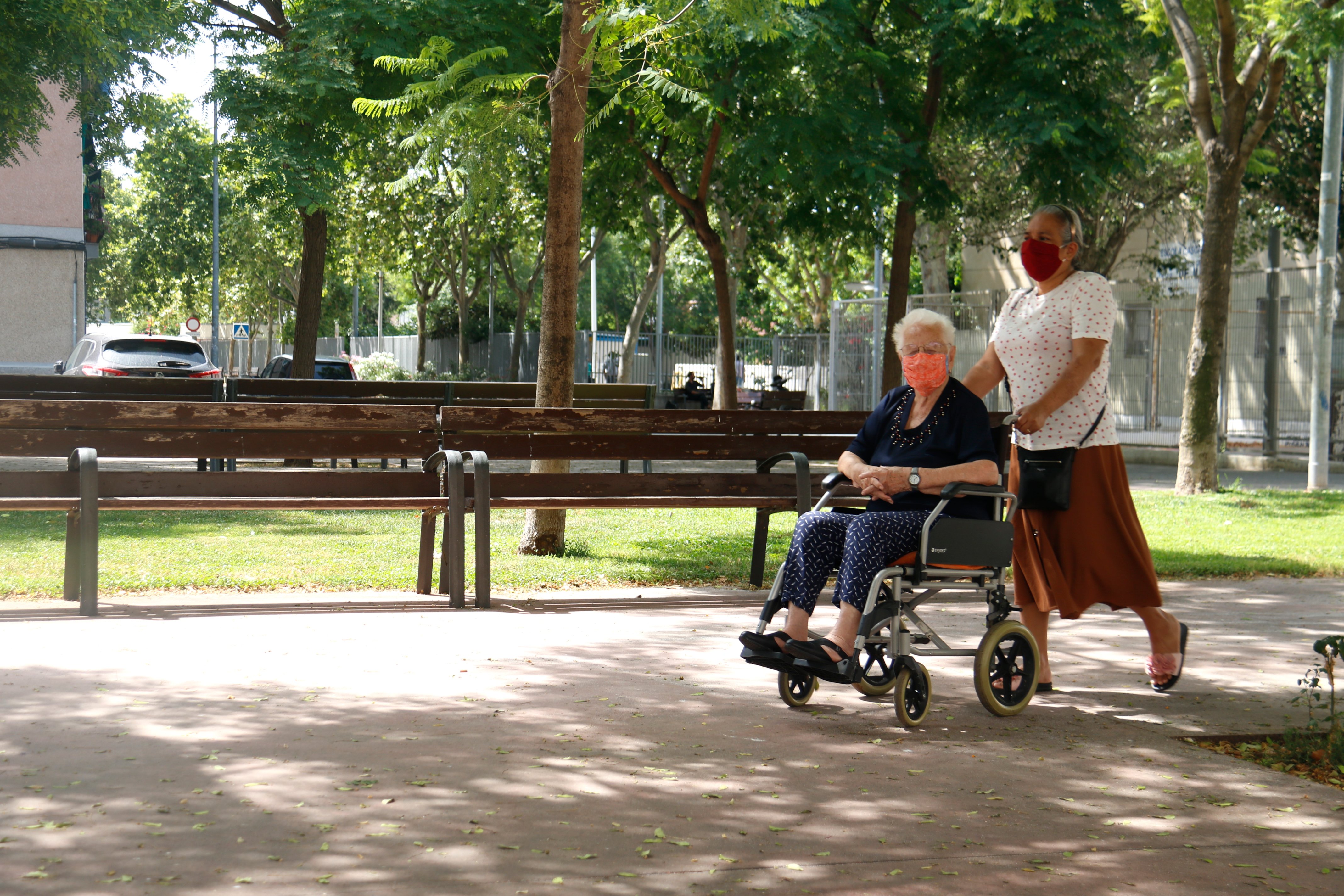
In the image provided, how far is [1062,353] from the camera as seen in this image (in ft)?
18.3

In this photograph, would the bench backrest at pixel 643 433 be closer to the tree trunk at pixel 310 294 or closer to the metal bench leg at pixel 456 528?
the metal bench leg at pixel 456 528

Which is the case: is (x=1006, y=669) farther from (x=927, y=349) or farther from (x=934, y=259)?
(x=934, y=259)

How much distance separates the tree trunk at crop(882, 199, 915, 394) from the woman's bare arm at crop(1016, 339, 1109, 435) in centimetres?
1115

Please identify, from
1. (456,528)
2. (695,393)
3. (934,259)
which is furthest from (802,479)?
(934,259)

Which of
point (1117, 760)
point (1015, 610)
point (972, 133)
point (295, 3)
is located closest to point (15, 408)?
point (1015, 610)

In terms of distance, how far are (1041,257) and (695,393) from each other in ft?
84.8

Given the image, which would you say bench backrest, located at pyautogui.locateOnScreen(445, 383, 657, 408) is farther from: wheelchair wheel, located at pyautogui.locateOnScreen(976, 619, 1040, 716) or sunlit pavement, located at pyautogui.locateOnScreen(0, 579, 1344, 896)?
wheelchair wheel, located at pyautogui.locateOnScreen(976, 619, 1040, 716)

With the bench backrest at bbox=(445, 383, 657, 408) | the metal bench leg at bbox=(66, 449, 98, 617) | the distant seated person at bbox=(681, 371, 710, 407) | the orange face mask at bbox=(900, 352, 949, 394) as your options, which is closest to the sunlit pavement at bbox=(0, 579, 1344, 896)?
the metal bench leg at bbox=(66, 449, 98, 617)

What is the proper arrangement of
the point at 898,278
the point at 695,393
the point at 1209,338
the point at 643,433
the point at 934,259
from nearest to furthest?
the point at 643,433, the point at 1209,338, the point at 898,278, the point at 695,393, the point at 934,259

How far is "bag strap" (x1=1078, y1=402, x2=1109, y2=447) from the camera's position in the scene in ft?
18.0

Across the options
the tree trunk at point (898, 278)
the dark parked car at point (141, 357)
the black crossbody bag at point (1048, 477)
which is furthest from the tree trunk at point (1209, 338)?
the dark parked car at point (141, 357)

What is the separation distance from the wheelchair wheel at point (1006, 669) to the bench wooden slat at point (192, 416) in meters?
3.81

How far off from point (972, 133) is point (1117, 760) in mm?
14176

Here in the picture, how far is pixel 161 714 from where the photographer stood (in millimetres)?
4789
